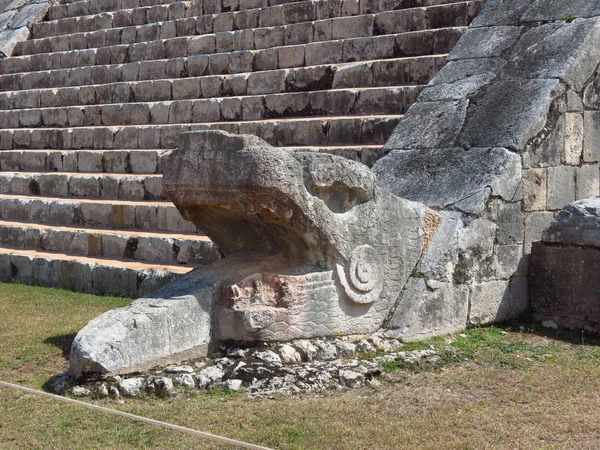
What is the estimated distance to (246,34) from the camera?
427 inches

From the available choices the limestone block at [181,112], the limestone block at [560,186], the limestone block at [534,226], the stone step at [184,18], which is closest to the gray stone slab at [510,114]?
the limestone block at [560,186]

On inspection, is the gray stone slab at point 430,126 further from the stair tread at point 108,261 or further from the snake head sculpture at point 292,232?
the stair tread at point 108,261

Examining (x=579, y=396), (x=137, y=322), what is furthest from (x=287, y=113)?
(x=579, y=396)

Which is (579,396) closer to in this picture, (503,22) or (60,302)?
(503,22)

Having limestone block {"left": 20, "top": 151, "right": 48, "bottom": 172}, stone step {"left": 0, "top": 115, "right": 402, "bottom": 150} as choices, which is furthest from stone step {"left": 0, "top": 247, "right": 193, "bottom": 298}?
limestone block {"left": 20, "top": 151, "right": 48, "bottom": 172}

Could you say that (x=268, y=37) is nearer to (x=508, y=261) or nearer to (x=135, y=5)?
(x=135, y=5)

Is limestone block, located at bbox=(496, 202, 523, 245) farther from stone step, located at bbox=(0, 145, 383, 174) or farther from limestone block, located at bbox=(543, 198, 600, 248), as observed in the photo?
stone step, located at bbox=(0, 145, 383, 174)

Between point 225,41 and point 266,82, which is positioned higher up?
point 225,41

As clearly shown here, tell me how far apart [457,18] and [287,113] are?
5.85 feet

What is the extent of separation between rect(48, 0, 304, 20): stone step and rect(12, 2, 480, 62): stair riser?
365 millimetres

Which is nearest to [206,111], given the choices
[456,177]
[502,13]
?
[502,13]

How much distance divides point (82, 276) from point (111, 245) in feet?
1.52

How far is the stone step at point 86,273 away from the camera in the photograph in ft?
25.4

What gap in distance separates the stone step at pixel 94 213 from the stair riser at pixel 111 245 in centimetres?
29
